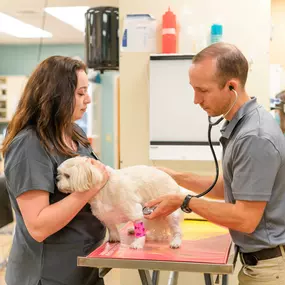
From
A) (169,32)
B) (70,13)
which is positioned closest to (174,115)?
(169,32)

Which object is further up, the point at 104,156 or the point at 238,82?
the point at 238,82

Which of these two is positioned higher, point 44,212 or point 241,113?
point 241,113

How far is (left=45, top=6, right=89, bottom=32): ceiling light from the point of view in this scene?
19.8 feet

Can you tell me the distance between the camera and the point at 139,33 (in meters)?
2.99

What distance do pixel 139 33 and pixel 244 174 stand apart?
169cm

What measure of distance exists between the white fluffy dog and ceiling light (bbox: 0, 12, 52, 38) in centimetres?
522

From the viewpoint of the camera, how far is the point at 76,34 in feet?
26.6

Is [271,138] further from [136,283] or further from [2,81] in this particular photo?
[2,81]

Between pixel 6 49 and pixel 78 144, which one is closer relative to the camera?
pixel 78 144

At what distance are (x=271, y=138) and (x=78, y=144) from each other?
2.41 ft

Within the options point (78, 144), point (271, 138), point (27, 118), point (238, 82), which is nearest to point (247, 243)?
point (271, 138)

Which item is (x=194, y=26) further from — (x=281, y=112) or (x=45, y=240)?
(x=45, y=240)

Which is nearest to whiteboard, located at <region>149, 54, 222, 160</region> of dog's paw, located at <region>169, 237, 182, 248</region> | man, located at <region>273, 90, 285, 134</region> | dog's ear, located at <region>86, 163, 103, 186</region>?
man, located at <region>273, 90, 285, 134</region>

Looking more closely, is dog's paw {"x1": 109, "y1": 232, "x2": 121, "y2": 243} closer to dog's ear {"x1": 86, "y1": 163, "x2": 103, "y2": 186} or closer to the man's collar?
dog's ear {"x1": 86, "y1": 163, "x2": 103, "y2": 186}
